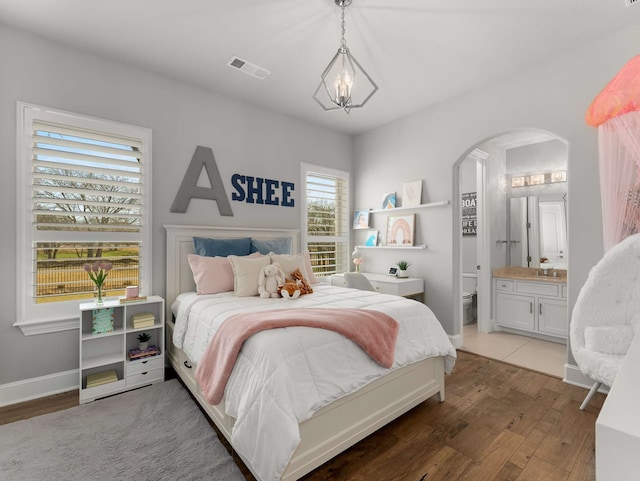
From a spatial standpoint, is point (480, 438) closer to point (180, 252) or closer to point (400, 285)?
point (400, 285)

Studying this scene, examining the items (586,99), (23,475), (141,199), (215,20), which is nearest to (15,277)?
(141,199)

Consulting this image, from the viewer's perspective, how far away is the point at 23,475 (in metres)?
1.62

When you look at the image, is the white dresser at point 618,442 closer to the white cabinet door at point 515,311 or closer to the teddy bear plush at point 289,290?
the teddy bear plush at point 289,290

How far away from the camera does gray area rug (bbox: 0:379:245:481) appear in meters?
1.64

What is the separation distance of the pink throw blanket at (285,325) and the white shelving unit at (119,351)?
1.04 m

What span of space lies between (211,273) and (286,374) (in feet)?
5.29

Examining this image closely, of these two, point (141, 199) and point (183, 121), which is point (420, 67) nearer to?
point (183, 121)

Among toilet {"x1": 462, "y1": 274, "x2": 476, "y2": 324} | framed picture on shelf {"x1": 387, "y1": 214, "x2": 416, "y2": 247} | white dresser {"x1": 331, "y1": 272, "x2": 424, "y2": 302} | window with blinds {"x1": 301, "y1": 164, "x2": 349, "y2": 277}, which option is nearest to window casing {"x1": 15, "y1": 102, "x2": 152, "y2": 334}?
window with blinds {"x1": 301, "y1": 164, "x2": 349, "y2": 277}

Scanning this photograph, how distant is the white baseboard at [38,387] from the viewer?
231cm

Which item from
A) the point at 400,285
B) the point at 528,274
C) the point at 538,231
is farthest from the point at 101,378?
the point at 538,231

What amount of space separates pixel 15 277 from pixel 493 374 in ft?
13.3

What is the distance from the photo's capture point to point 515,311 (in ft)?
13.1

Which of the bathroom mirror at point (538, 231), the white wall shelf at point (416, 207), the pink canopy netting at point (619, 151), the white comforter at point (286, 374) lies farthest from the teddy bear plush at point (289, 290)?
the bathroom mirror at point (538, 231)

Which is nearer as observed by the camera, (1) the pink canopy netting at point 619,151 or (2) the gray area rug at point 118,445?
(2) the gray area rug at point 118,445
